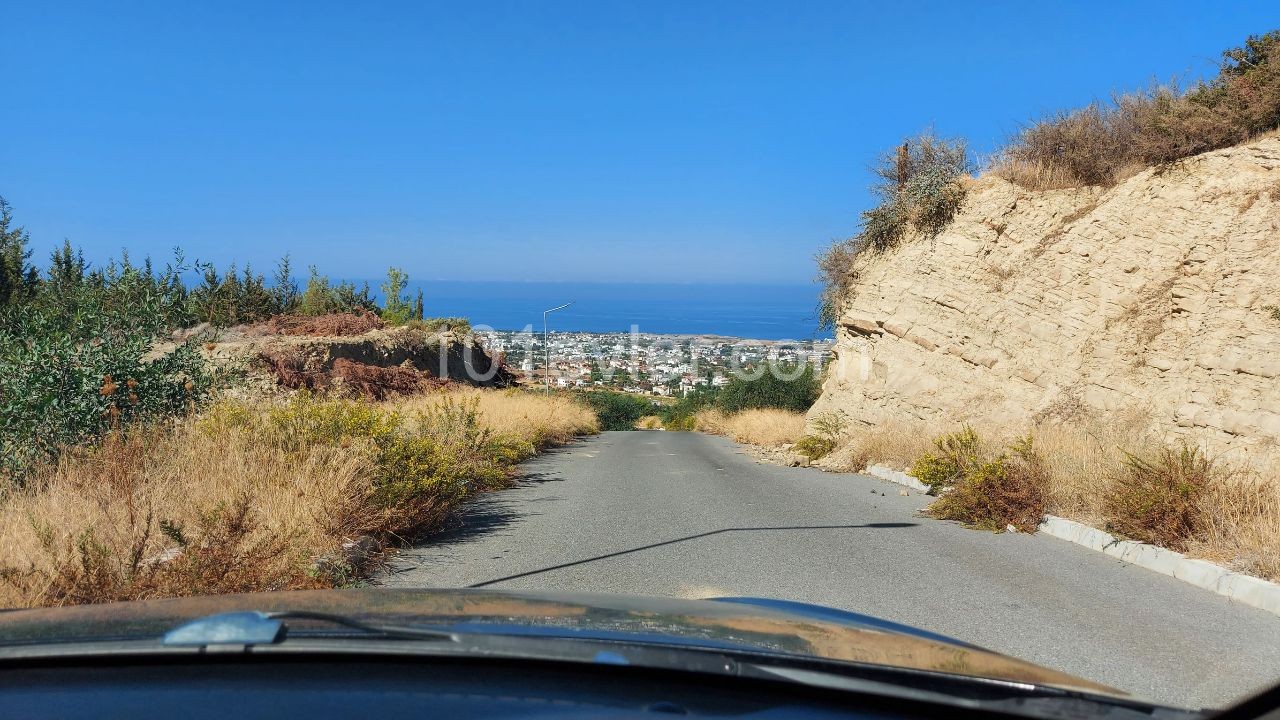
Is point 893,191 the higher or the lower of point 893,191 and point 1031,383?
the higher

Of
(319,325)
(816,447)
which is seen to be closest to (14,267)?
(319,325)

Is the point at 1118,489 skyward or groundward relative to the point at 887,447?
skyward

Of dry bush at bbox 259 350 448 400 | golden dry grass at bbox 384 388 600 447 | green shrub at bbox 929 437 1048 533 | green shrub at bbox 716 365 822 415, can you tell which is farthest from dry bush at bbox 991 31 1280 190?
green shrub at bbox 716 365 822 415

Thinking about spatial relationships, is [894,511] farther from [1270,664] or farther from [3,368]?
[3,368]

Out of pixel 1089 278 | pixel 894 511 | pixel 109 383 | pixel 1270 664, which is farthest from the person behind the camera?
pixel 1089 278

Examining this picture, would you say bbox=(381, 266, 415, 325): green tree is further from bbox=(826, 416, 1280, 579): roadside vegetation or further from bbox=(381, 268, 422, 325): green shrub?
bbox=(826, 416, 1280, 579): roadside vegetation

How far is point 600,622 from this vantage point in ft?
10.6

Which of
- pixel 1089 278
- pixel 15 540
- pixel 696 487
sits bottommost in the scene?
pixel 696 487

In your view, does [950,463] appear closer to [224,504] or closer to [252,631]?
[224,504]

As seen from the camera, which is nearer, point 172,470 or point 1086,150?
point 172,470

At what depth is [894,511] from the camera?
12.6 m

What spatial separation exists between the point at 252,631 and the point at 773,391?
126 feet

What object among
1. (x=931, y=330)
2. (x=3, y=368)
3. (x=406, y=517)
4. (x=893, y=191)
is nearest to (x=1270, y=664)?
(x=406, y=517)

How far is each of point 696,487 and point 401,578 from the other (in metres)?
7.98
